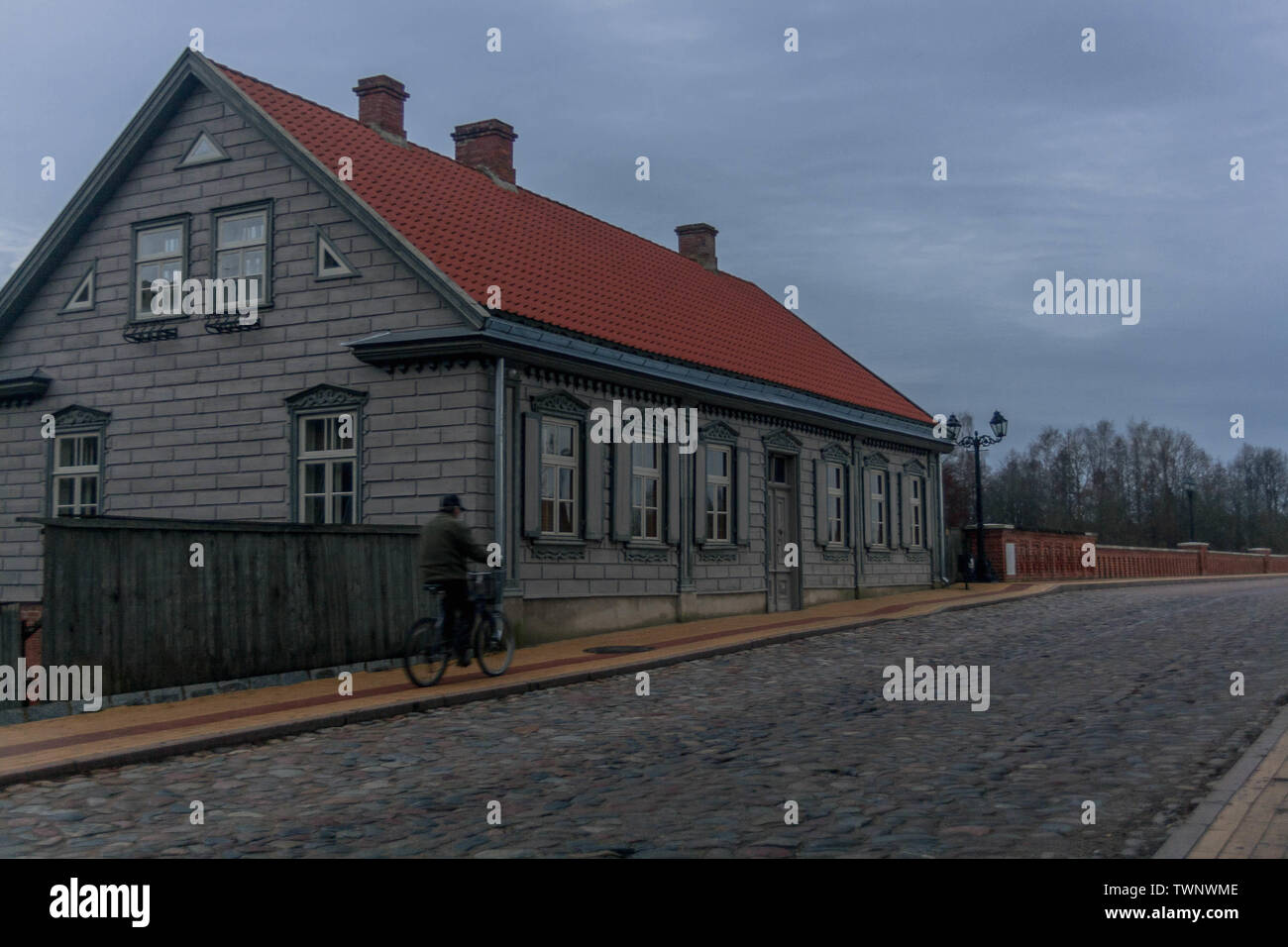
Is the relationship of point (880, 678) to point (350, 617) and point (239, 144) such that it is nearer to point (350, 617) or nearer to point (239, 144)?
point (350, 617)

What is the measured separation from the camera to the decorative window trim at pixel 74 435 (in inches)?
803

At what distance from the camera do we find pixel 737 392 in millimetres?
23172

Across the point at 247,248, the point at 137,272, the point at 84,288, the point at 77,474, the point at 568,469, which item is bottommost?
the point at 568,469

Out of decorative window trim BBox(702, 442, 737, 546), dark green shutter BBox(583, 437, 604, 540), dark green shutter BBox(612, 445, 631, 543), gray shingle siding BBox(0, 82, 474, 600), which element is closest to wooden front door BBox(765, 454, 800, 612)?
decorative window trim BBox(702, 442, 737, 546)

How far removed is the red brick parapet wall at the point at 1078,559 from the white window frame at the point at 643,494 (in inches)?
717

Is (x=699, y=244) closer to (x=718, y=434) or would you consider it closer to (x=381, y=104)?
(x=718, y=434)

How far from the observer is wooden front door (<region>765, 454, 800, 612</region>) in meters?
24.9

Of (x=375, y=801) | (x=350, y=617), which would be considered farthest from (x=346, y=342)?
(x=375, y=801)

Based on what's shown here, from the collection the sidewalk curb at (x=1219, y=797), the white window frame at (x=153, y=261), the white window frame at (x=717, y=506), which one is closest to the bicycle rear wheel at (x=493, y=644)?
the sidewalk curb at (x=1219, y=797)

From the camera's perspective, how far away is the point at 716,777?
8117 millimetres

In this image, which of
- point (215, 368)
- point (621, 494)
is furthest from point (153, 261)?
point (621, 494)

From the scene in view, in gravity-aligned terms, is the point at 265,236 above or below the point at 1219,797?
above

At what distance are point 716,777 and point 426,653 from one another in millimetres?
5894

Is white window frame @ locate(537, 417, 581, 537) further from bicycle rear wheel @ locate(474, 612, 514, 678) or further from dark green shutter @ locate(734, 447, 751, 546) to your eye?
dark green shutter @ locate(734, 447, 751, 546)
